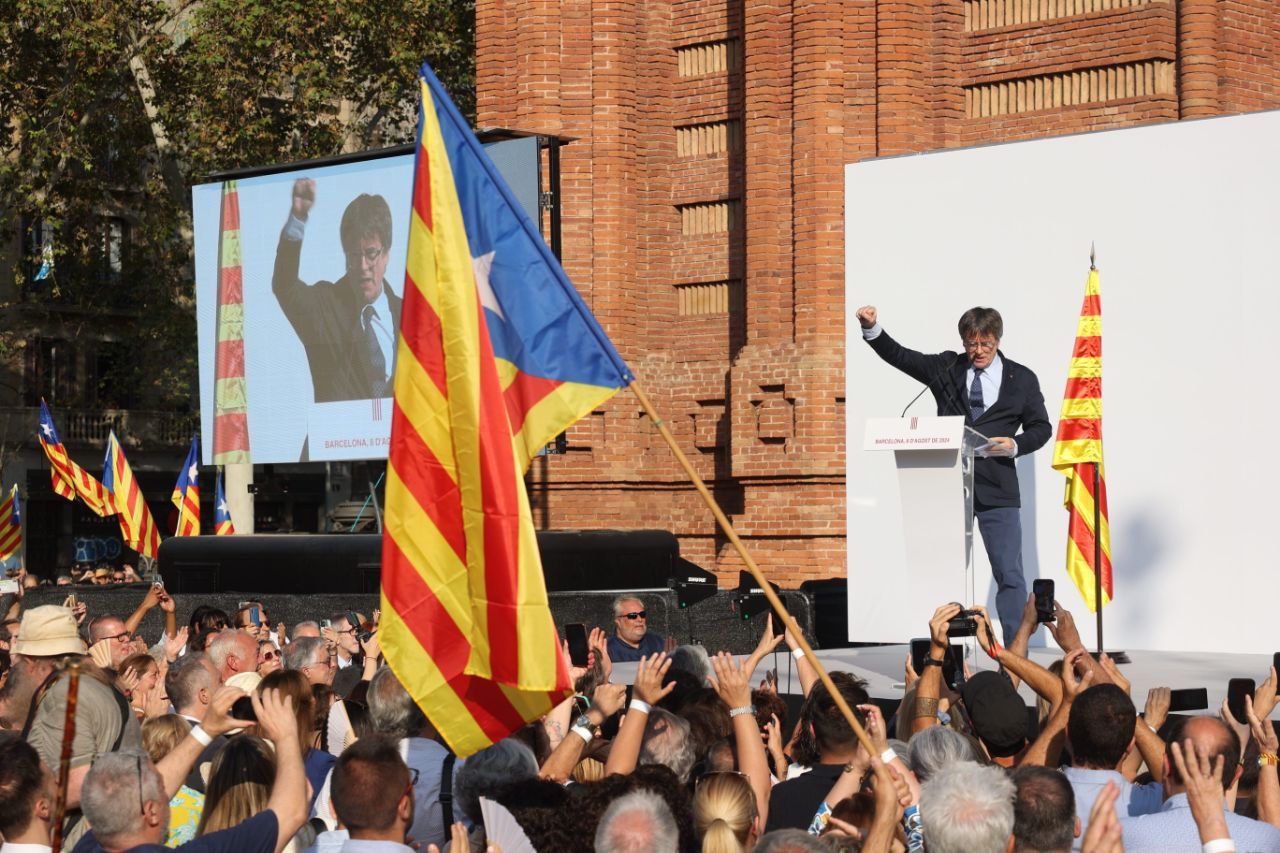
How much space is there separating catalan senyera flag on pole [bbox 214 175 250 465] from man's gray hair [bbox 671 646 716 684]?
12.7 metres

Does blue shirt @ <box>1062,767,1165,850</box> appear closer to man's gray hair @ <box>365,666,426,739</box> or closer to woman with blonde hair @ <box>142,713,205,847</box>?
man's gray hair @ <box>365,666,426,739</box>

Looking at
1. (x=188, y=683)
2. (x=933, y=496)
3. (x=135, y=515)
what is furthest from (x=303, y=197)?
(x=188, y=683)

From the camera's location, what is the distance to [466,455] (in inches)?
227

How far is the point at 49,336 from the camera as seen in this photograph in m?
42.5

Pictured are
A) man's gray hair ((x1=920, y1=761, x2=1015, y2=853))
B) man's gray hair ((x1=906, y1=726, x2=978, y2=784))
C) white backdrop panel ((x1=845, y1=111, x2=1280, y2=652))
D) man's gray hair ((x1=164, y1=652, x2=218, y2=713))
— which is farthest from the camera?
white backdrop panel ((x1=845, y1=111, x2=1280, y2=652))

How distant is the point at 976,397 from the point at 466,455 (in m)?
5.94

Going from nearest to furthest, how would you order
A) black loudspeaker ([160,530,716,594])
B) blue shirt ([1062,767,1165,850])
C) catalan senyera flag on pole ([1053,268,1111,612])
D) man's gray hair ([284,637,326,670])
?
blue shirt ([1062,767,1165,850]), man's gray hair ([284,637,326,670]), catalan senyera flag on pole ([1053,268,1111,612]), black loudspeaker ([160,530,716,594])

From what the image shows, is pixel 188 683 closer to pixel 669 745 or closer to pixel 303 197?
pixel 669 745

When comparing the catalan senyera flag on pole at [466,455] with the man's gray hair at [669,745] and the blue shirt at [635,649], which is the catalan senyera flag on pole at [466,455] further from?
the blue shirt at [635,649]

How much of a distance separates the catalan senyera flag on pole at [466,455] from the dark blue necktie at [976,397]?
207 inches

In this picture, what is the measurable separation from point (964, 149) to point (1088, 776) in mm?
8894

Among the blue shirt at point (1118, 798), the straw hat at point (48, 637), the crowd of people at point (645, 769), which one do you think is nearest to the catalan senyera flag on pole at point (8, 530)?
the straw hat at point (48, 637)

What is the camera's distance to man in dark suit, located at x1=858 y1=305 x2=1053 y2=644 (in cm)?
1088

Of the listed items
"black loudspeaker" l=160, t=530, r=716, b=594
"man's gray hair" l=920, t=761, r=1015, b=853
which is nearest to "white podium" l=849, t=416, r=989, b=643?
"black loudspeaker" l=160, t=530, r=716, b=594
